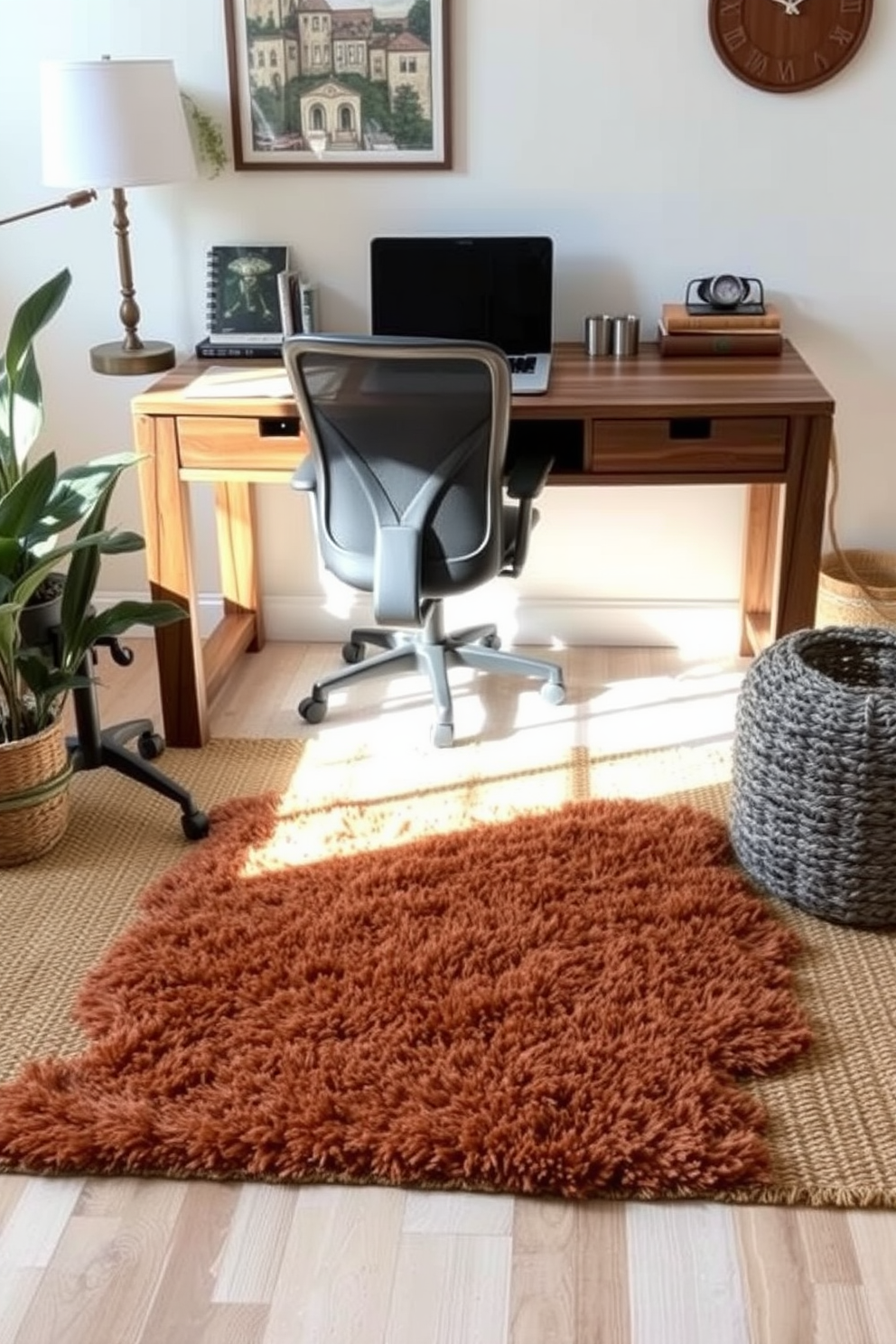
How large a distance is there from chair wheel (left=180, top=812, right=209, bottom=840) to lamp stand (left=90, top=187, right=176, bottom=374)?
1003mm

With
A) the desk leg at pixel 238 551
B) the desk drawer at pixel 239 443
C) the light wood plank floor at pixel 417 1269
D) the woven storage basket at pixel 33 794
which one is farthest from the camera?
the desk leg at pixel 238 551

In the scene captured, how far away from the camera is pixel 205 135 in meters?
3.23

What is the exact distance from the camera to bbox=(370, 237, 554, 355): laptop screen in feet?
10.4

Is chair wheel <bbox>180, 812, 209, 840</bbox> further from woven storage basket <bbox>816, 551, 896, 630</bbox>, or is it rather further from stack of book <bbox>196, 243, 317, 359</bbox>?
woven storage basket <bbox>816, 551, 896, 630</bbox>

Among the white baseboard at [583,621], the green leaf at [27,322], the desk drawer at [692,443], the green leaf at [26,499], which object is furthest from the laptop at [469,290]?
the green leaf at [26,499]

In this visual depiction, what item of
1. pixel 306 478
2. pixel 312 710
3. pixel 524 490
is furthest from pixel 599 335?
pixel 312 710

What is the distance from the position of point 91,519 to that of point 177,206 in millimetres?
984

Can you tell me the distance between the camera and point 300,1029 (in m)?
2.24

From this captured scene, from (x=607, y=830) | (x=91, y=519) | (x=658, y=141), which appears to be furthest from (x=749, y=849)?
(x=658, y=141)

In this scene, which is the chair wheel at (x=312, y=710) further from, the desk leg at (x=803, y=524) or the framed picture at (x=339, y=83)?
the framed picture at (x=339, y=83)

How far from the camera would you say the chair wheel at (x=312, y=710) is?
329 centimetres

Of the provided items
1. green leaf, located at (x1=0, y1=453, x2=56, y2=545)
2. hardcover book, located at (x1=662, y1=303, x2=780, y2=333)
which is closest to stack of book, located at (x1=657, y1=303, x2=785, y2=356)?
hardcover book, located at (x1=662, y1=303, x2=780, y2=333)

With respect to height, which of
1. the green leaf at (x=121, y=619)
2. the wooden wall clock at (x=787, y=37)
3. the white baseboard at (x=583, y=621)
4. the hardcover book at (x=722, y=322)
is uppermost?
the wooden wall clock at (x=787, y=37)

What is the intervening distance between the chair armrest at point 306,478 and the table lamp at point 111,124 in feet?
2.14
